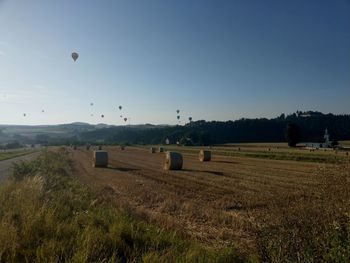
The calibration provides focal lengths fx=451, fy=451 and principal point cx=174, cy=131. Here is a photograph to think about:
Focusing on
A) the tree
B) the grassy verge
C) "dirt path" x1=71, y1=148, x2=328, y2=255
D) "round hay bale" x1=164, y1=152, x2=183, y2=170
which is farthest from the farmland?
the tree

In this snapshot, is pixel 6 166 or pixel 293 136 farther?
pixel 293 136

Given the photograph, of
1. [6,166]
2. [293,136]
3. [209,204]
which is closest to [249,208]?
[209,204]

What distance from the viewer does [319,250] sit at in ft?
19.7

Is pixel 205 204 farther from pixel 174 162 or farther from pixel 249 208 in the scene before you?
pixel 174 162

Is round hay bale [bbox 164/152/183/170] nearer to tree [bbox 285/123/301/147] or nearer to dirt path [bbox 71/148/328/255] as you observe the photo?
dirt path [bbox 71/148/328/255]

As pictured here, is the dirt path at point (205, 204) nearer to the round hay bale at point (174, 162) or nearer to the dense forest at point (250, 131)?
the round hay bale at point (174, 162)

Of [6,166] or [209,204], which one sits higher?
[209,204]

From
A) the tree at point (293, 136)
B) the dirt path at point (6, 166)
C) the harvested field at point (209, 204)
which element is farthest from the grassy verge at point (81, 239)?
the tree at point (293, 136)

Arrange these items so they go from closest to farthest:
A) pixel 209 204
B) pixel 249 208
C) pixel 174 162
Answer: pixel 249 208 → pixel 209 204 → pixel 174 162

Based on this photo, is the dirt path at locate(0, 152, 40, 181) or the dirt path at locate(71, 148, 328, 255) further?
the dirt path at locate(0, 152, 40, 181)

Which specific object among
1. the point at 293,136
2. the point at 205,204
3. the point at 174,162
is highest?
the point at 293,136

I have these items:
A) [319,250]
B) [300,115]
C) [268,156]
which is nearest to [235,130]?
[300,115]

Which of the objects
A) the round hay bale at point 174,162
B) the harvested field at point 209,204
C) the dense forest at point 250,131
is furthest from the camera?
the dense forest at point 250,131

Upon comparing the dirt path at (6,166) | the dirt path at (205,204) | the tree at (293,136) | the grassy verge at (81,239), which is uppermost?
the tree at (293,136)
